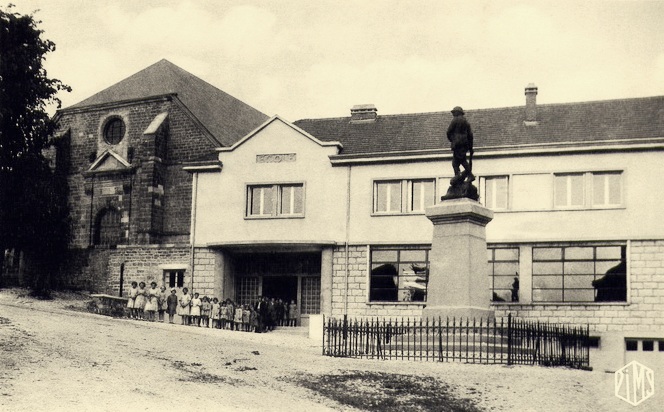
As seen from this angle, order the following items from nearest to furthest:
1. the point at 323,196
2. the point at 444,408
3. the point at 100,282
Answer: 1. the point at 444,408
2. the point at 323,196
3. the point at 100,282

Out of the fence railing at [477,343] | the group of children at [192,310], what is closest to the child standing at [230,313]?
the group of children at [192,310]

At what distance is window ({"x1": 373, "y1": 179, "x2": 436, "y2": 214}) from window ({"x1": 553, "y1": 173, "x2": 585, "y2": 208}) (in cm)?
457

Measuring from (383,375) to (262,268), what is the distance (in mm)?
19495

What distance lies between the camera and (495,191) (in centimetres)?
3241

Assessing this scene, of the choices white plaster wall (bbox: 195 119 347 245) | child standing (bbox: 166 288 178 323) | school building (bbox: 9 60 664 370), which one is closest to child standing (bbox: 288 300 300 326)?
school building (bbox: 9 60 664 370)

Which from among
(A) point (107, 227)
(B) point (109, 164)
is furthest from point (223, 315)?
(B) point (109, 164)

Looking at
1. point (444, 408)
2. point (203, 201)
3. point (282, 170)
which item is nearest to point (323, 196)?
point (282, 170)

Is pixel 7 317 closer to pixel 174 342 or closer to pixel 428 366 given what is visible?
pixel 174 342

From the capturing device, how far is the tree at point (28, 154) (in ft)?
113

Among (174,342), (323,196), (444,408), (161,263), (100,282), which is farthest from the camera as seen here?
(100,282)

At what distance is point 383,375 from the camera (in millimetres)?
16719

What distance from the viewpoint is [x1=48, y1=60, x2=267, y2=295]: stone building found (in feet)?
140

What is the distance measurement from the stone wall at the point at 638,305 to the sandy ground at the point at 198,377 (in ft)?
41.0

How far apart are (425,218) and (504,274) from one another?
3.59 metres
